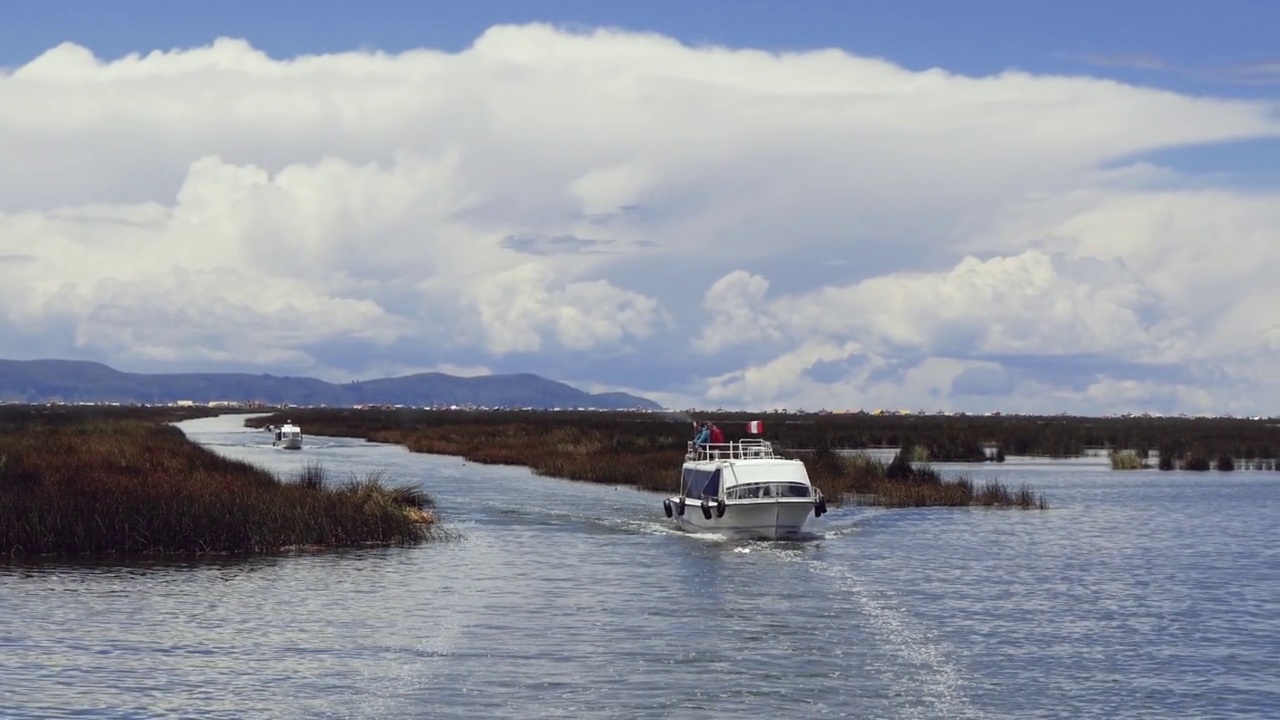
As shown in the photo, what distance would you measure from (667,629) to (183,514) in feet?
54.3

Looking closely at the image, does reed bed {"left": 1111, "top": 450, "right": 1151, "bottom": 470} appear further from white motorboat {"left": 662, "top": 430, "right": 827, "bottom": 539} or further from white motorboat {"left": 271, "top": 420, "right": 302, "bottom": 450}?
white motorboat {"left": 271, "top": 420, "right": 302, "bottom": 450}

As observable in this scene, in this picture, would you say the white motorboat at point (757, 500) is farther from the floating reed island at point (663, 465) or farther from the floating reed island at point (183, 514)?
the floating reed island at point (663, 465)

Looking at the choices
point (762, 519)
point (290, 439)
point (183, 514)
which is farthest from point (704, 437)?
point (290, 439)

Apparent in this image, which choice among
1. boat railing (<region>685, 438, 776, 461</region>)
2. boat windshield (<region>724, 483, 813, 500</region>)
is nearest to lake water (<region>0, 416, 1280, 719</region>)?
boat windshield (<region>724, 483, 813, 500</region>)

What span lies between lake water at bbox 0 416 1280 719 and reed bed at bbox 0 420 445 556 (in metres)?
1.42

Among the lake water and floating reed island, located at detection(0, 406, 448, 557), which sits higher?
floating reed island, located at detection(0, 406, 448, 557)

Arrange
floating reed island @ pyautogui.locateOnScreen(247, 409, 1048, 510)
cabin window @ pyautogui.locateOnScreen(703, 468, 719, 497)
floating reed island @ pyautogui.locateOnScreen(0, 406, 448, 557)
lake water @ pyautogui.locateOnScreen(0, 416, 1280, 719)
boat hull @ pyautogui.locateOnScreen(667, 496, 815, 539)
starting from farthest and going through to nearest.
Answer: floating reed island @ pyautogui.locateOnScreen(247, 409, 1048, 510)
cabin window @ pyautogui.locateOnScreen(703, 468, 719, 497)
boat hull @ pyautogui.locateOnScreen(667, 496, 815, 539)
floating reed island @ pyautogui.locateOnScreen(0, 406, 448, 557)
lake water @ pyautogui.locateOnScreen(0, 416, 1280, 719)

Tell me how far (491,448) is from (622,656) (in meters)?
85.1

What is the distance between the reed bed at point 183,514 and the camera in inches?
1553

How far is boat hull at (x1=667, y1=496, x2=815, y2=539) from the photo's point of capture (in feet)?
156

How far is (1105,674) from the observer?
2603cm

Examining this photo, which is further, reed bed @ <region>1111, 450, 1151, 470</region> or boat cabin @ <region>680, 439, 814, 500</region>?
reed bed @ <region>1111, 450, 1151, 470</region>

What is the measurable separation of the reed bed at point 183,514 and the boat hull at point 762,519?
9204 millimetres

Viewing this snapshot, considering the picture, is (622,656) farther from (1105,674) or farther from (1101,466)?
(1101,466)
